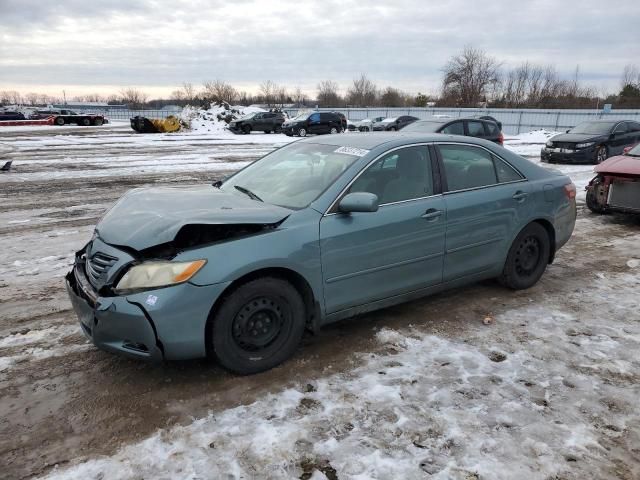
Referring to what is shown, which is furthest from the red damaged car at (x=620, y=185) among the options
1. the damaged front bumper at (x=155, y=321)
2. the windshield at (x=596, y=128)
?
the windshield at (x=596, y=128)

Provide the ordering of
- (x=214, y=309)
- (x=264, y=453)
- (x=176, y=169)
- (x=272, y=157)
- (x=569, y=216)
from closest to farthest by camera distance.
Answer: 1. (x=264, y=453)
2. (x=214, y=309)
3. (x=272, y=157)
4. (x=569, y=216)
5. (x=176, y=169)

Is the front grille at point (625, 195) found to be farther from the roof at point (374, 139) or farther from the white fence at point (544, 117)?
the white fence at point (544, 117)

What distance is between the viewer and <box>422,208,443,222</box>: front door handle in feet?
13.3

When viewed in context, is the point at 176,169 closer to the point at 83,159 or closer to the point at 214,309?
the point at 83,159

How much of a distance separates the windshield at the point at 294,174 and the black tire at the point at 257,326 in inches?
27.7

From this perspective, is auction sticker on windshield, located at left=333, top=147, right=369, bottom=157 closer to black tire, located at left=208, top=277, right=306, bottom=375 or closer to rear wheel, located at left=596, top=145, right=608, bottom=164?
black tire, located at left=208, top=277, right=306, bottom=375

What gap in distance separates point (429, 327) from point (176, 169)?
11546 millimetres

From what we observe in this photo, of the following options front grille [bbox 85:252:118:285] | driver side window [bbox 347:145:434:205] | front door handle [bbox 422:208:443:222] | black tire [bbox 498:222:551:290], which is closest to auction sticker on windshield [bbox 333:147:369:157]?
driver side window [bbox 347:145:434:205]

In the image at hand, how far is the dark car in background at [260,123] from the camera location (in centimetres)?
3347

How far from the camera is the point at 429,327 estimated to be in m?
4.19

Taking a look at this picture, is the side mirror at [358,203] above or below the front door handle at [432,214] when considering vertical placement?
above

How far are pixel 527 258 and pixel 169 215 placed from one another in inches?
140

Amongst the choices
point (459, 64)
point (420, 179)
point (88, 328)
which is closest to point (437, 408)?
point (420, 179)

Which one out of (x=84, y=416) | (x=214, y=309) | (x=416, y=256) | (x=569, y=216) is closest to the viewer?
(x=84, y=416)
